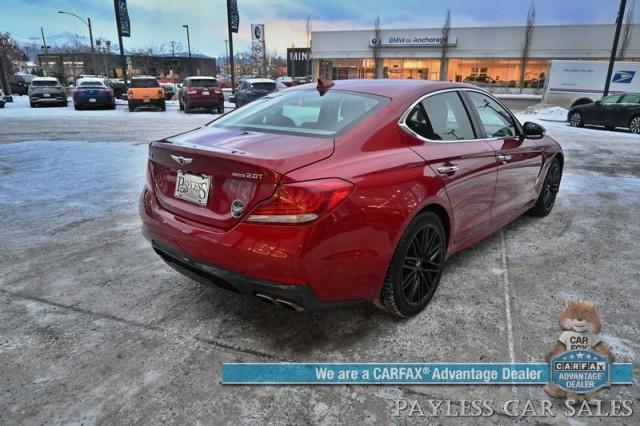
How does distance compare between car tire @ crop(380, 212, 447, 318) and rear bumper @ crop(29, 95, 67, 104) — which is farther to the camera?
rear bumper @ crop(29, 95, 67, 104)

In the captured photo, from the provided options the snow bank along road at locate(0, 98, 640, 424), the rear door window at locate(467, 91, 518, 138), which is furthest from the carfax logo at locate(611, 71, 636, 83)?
the rear door window at locate(467, 91, 518, 138)

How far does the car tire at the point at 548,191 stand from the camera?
16.4 ft

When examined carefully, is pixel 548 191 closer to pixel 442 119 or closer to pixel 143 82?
pixel 442 119

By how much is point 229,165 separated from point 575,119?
Answer: 17530mm

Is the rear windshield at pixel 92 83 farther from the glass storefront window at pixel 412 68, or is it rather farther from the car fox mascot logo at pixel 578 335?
the glass storefront window at pixel 412 68

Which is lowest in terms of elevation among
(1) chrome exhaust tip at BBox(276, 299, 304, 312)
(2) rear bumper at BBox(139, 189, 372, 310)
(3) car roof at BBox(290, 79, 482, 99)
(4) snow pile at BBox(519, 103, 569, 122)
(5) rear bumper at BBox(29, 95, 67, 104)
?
(4) snow pile at BBox(519, 103, 569, 122)

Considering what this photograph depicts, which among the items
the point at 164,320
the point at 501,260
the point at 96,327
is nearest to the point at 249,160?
the point at 164,320

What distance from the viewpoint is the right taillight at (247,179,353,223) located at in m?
2.18

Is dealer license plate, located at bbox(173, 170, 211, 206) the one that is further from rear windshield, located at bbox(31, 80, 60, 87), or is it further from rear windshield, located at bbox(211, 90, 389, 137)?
rear windshield, located at bbox(31, 80, 60, 87)

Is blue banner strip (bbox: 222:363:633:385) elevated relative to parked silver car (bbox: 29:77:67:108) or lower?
lower

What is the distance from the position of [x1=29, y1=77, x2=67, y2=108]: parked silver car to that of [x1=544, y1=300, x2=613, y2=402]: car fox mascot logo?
2516cm

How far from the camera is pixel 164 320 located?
2922 mm

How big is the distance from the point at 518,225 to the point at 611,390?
2.86 metres

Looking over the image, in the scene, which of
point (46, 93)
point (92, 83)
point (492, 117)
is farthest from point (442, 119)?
point (46, 93)
